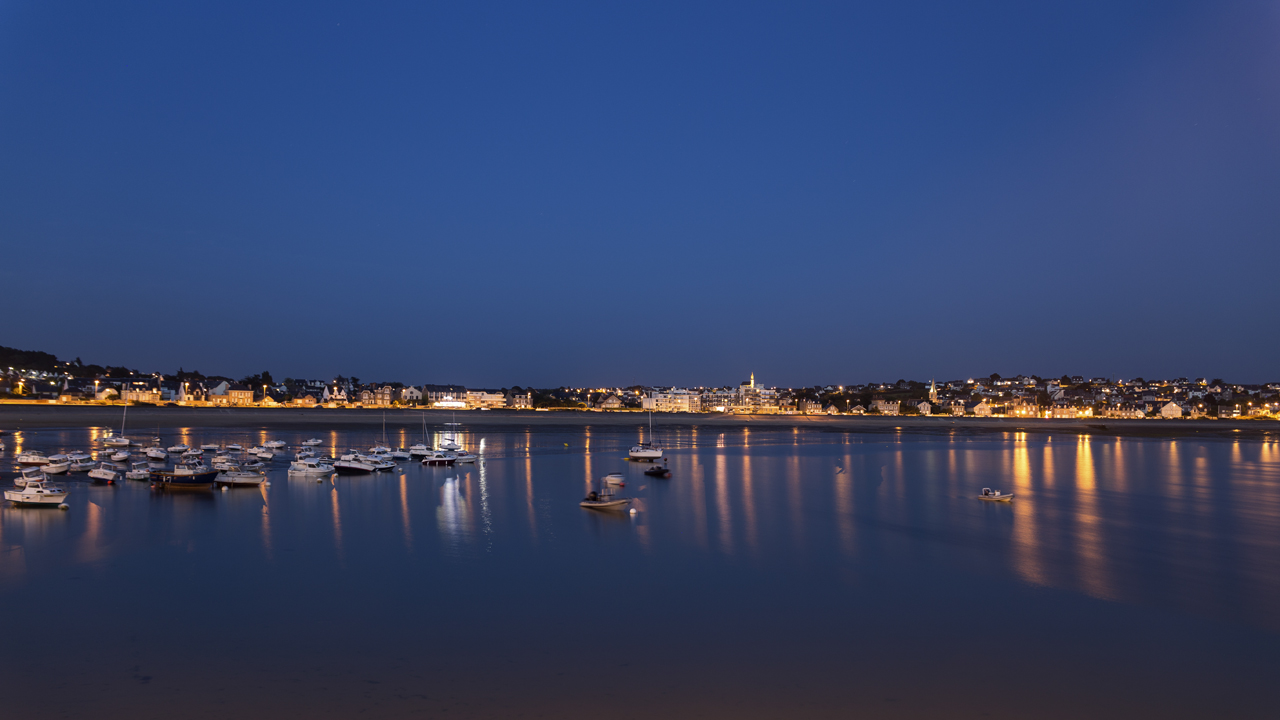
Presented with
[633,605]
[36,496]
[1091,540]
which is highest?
[36,496]

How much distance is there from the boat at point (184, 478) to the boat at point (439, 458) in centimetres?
1107

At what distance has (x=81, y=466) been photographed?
3098 cm

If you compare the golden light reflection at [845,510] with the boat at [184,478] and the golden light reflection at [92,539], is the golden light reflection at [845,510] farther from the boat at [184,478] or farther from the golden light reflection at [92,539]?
the boat at [184,478]

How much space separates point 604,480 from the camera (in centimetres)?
3075

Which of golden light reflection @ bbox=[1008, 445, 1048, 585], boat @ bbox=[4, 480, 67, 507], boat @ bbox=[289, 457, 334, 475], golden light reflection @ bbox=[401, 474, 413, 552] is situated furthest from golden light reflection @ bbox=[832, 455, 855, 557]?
boat @ bbox=[4, 480, 67, 507]

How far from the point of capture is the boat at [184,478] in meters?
27.2

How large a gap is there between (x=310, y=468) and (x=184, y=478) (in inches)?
209

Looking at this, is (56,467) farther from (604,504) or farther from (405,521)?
(604,504)

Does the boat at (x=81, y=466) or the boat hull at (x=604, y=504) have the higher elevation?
the boat at (x=81, y=466)

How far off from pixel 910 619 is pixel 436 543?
11598mm

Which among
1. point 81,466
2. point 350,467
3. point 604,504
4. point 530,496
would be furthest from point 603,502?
point 81,466

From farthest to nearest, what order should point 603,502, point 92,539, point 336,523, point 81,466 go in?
point 81,466, point 603,502, point 336,523, point 92,539

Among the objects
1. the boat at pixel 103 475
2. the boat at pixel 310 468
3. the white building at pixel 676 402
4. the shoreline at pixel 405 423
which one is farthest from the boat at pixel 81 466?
the white building at pixel 676 402

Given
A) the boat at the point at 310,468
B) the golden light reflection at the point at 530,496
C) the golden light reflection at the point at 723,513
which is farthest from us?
the boat at the point at 310,468
